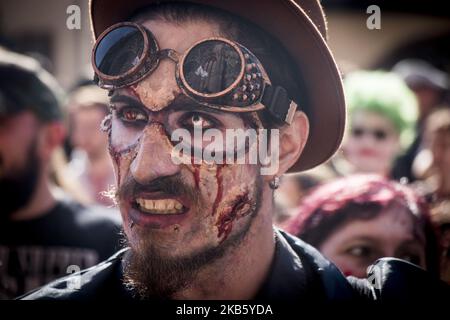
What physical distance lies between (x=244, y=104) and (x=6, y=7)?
7547 mm

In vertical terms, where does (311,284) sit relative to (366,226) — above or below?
below

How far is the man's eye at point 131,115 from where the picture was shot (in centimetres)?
201

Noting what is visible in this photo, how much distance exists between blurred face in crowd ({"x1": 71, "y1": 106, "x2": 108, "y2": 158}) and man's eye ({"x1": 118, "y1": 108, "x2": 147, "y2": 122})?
3374 millimetres

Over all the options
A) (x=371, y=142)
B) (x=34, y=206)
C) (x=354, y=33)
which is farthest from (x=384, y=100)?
(x=354, y=33)

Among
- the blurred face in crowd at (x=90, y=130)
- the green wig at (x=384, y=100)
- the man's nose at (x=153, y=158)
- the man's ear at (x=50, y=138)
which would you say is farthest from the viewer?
the blurred face in crowd at (x=90, y=130)

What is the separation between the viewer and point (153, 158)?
1.94 meters

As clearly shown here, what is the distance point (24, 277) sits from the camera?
3473mm

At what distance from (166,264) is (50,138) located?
7.15 ft

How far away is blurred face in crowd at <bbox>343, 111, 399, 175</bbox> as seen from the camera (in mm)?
4828

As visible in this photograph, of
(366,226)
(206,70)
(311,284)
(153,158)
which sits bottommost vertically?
(311,284)

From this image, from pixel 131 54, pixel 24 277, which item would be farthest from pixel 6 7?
pixel 131 54

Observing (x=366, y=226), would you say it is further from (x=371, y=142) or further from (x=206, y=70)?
(x=371, y=142)

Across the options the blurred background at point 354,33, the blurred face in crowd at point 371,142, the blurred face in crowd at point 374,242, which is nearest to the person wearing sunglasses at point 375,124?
the blurred face in crowd at point 371,142

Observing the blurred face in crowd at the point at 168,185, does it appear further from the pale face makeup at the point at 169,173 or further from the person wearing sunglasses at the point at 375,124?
the person wearing sunglasses at the point at 375,124
